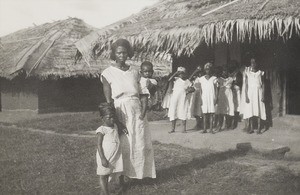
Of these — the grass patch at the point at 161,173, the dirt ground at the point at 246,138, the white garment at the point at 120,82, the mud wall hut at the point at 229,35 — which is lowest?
the grass patch at the point at 161,173

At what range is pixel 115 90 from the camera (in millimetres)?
4887

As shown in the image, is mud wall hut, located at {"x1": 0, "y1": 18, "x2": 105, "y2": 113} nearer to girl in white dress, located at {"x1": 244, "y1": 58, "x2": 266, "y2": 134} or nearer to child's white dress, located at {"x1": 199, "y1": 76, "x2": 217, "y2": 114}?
child's white dress, located at {"x1": 199, "y1": 76, "x2": 217, "y2": 114}

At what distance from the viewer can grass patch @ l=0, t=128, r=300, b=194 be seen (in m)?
5.00

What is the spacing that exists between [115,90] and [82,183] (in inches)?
52.0

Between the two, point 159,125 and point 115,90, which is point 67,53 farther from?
point 115,90

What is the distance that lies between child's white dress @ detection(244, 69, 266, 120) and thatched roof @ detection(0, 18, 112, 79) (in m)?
9.20

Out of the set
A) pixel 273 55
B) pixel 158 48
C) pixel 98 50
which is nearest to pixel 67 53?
pixel 98 50

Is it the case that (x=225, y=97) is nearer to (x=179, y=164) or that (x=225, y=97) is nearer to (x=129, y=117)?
(x=179, y=164)

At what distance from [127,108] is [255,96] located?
4.64m

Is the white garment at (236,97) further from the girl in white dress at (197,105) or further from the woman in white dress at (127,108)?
the woman in white dress at (127,108)

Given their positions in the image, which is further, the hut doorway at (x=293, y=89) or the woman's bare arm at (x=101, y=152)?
the hut doorway at (x=293, y=89)

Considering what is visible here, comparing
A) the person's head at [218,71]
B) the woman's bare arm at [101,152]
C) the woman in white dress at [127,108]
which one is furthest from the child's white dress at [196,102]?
the woman's bare arm at [101,152]

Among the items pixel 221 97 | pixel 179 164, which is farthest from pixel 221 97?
pixel 179 164

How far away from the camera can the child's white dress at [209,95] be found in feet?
30.0
